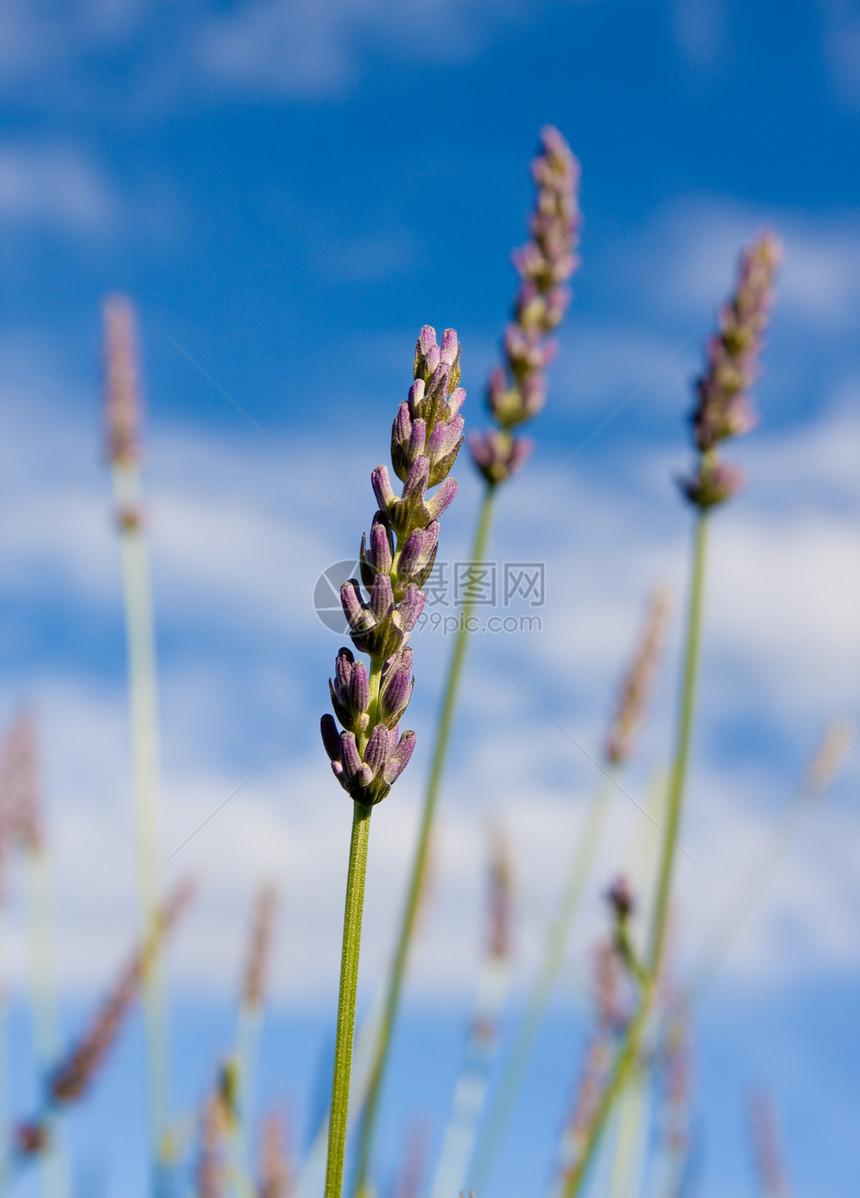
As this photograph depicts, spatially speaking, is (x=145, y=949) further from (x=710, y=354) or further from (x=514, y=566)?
(x=710, y=354)

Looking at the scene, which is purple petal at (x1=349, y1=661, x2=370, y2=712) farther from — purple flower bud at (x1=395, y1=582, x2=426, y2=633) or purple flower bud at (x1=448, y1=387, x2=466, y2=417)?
purple flower bud at (x1=448, y1=387, x2=466, y2=417)

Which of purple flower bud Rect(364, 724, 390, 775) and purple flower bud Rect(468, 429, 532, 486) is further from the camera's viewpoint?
purple flower bud Rect(468, 429, 532, 486)

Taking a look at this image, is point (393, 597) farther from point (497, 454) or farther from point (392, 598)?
point (497, 454)

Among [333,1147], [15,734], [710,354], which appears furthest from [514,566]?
[15,734]

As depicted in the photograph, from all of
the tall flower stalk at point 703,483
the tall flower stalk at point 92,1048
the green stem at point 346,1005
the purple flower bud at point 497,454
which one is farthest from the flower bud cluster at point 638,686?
the green stem at point 346,1005

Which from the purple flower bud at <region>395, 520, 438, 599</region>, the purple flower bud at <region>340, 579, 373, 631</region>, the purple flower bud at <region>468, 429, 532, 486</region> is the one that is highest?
the purple flower bud at <region>468, 429, 532, 486</region>

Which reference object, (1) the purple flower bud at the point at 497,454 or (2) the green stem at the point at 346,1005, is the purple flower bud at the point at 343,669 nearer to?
(2) the green stem at the point at 346,1005

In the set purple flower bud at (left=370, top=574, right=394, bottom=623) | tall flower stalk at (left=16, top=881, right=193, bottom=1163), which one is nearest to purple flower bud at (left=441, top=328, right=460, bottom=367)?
purple flower bud at (left=370, top=574, right=394, bottom=623)
